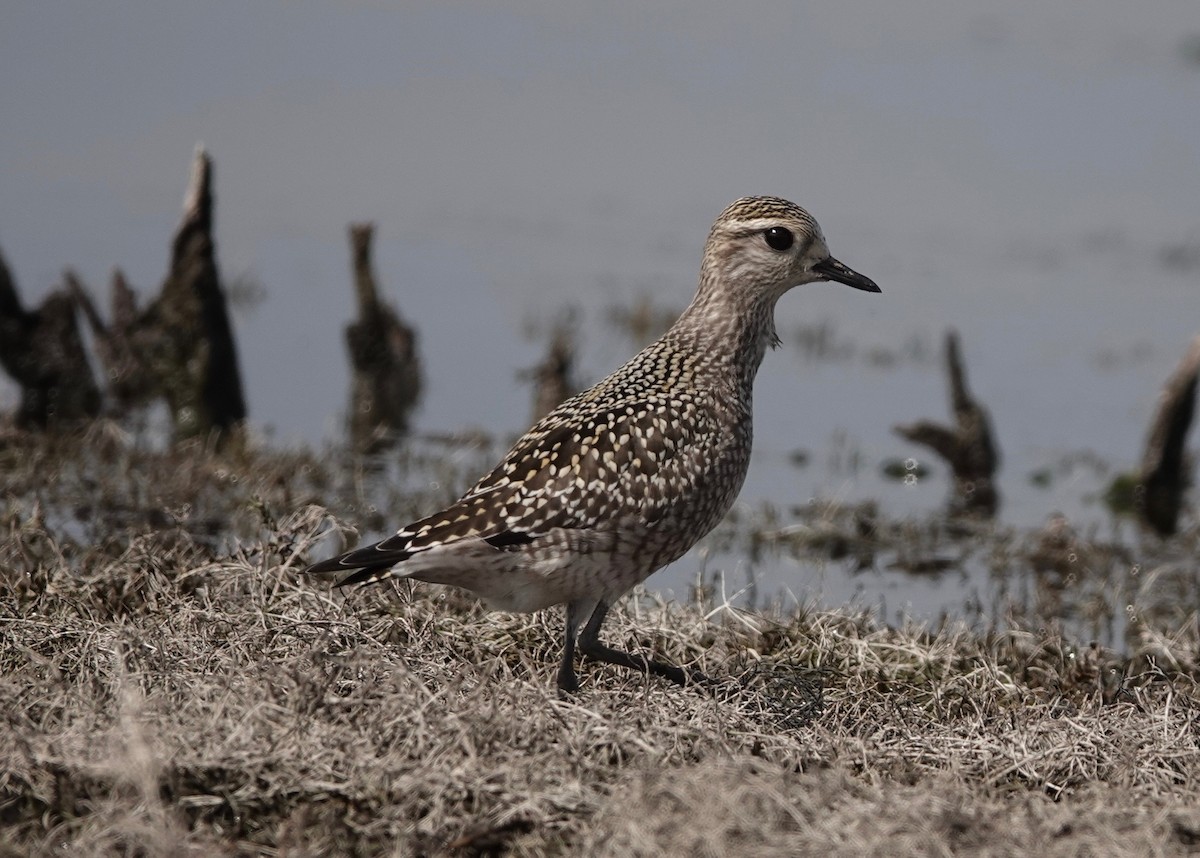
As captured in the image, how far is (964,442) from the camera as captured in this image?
10.5m

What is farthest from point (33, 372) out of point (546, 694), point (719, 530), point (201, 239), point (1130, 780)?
point (1130, 780)

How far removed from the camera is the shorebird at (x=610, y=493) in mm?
5758

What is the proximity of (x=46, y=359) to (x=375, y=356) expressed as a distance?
6.71ft

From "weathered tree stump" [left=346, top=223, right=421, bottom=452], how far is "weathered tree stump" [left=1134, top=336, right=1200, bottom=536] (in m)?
4.29

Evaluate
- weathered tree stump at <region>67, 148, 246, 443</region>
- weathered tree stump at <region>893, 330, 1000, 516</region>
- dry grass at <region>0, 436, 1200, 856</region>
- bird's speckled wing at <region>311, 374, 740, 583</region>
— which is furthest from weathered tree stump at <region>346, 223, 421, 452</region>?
bird's speckled wing at <region>311, 374, 740, 583</region>

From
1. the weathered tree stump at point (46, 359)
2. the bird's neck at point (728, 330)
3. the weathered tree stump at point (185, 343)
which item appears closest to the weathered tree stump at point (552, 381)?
the weathered tree stump at point (185, 343)

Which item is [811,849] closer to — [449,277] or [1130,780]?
[1130,780]

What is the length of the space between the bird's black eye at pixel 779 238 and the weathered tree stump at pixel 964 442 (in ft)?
12.5

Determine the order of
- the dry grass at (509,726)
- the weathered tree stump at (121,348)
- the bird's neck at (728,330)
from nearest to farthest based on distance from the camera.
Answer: the dry grass at (509,726)
the bird's neck at (728,330)
the weathered tree stump at (121,348)

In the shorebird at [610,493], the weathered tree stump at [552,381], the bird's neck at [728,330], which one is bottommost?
the weathered tree stump at [552,381]

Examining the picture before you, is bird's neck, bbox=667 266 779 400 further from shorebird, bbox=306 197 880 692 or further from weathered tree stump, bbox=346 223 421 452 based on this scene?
weathered tree stump, bbox=346 223 421 452

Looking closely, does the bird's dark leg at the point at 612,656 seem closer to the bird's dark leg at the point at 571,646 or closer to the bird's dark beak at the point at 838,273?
the bird's dark leg at the point at 571,646

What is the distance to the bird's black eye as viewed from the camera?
6.64 m

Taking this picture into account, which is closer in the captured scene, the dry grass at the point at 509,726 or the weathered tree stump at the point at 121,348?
the dry grass at the point at 509,726
